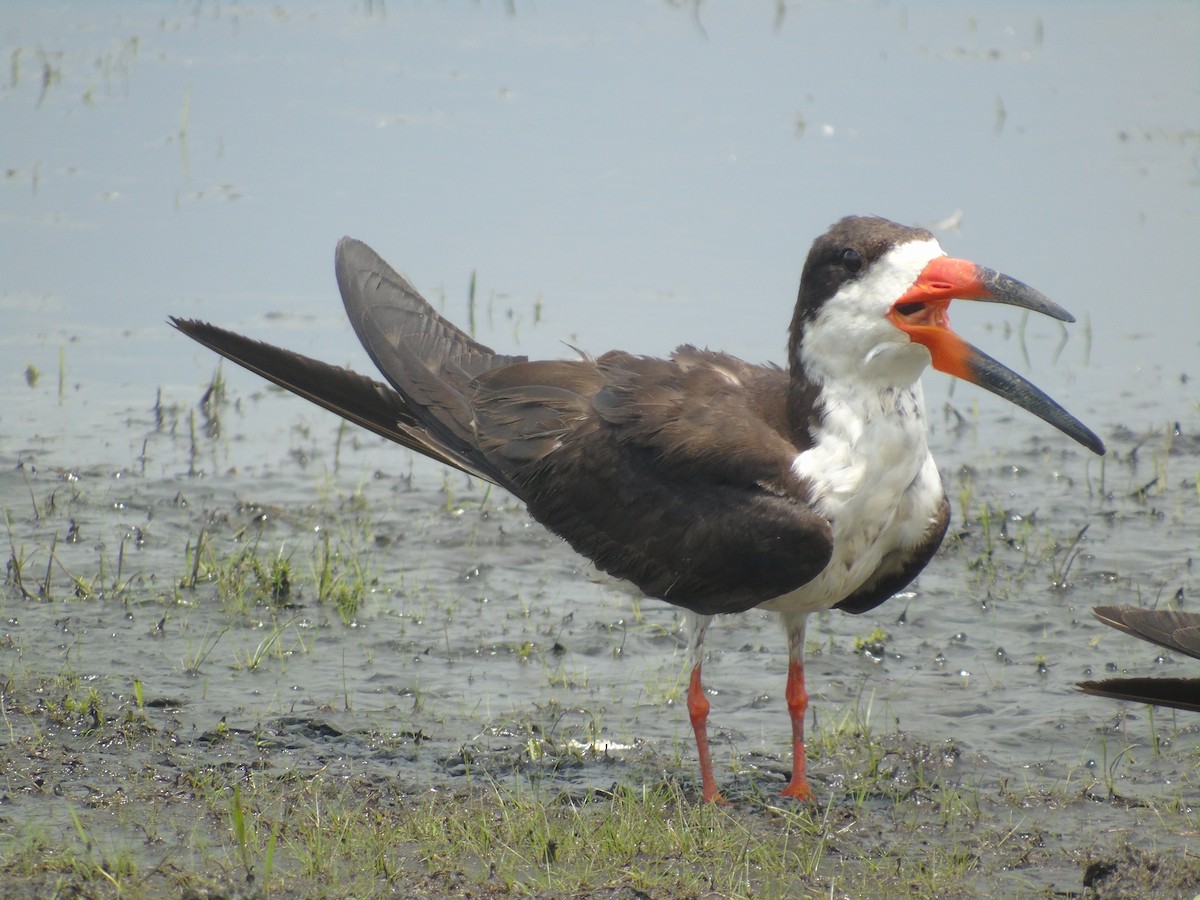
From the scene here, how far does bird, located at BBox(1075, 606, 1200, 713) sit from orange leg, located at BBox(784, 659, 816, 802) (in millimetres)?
1158

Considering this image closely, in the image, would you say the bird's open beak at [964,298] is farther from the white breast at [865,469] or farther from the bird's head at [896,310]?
the white breast at [865,469]

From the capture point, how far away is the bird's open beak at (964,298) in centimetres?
464

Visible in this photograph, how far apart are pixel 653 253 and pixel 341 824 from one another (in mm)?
6838

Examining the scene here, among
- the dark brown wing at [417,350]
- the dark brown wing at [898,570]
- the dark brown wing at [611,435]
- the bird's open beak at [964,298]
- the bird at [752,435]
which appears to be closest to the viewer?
the bird's open beak at [964,298]

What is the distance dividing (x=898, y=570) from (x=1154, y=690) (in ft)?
3.89

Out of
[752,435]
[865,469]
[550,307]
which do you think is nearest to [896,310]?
[865,469]

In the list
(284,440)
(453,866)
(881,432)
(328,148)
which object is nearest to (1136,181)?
(328,148)

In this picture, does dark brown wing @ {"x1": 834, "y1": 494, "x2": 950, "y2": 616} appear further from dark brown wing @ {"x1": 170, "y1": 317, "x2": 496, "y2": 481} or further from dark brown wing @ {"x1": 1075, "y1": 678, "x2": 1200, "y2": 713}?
dark brown wing @ {"x1": 170, "y1": 317, "x2": 496, "y2": 481}

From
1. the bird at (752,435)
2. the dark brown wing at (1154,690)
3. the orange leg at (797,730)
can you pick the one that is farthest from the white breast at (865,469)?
the dark brown wing at (1154,690)

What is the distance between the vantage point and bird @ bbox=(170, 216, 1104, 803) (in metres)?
4.76

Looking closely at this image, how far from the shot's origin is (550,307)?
974cm

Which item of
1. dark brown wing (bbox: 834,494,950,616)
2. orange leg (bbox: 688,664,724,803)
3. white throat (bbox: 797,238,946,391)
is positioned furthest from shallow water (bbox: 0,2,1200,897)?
white throat (bbox: 797,238,946,391)

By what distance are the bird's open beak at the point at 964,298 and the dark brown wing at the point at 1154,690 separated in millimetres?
795

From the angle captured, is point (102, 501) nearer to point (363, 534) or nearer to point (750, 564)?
point (363, 534)
